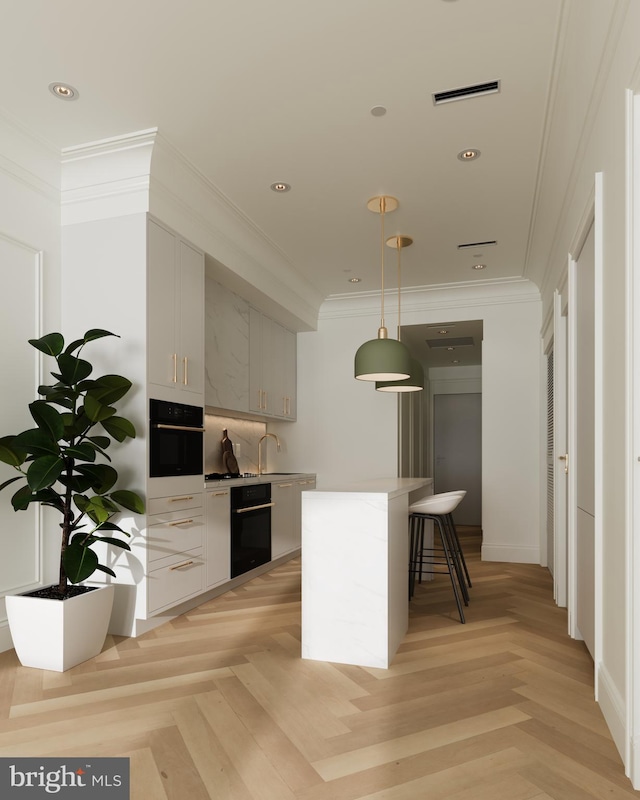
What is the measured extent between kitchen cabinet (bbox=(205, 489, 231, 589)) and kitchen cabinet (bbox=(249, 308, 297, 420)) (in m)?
1.37

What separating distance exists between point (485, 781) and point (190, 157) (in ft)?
11.1

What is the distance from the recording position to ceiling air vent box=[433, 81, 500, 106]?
9.46 ft

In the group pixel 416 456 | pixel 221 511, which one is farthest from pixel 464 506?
pixel 221 511

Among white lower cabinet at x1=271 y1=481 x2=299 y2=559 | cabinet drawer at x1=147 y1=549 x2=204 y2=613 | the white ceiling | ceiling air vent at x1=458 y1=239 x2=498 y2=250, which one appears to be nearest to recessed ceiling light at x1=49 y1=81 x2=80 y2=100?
the white ceiling

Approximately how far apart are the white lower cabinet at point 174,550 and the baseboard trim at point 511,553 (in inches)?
122

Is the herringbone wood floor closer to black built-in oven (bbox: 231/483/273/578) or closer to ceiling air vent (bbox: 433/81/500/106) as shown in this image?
black built-in oven (bbox: 231/483/273/578)

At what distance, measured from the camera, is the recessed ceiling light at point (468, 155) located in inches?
137

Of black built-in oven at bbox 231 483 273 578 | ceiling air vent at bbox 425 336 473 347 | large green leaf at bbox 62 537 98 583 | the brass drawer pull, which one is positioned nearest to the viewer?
large green leaf at bbox 62 537 98 583

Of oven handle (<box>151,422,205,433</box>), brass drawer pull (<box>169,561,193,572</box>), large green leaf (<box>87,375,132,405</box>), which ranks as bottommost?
brass drawer pull (<box>169,561,193,572</box>)

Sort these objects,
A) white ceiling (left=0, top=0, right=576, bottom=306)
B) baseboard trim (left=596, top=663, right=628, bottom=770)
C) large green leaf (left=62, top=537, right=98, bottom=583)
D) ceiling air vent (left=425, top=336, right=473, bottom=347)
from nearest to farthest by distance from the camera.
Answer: baseboard trim (left=596, top=663, right=628, bottom=770) → white ceiling (left=0, top=0, right=576, bottom=306) → large green leaf (left=62, top=537, right=98, bottom=583) → ceiling air vent (left=425, top=336, right=473, bottom=347)

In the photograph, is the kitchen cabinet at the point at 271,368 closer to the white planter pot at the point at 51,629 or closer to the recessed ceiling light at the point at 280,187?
the recessed ceiling light at the point at 280,187

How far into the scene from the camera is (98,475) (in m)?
3.03

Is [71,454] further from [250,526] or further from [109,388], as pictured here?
[250,526]

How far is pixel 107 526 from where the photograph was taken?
318 centimetres
